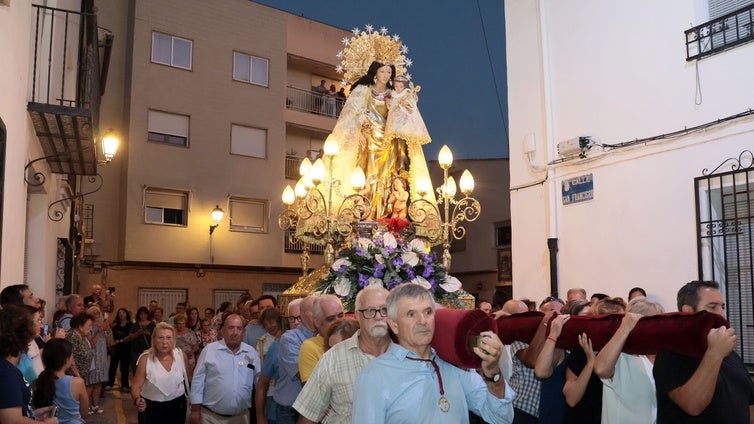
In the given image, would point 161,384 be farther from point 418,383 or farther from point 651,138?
point 651,138

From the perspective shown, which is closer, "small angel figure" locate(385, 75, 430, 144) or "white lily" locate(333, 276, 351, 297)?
"white lily" locate(333, 276, 351, 297)

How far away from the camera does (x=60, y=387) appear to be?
5.59m

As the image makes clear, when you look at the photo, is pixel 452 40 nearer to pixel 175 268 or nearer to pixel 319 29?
pixel 319 29

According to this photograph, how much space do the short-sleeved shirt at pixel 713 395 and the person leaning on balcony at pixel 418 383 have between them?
3.01ft

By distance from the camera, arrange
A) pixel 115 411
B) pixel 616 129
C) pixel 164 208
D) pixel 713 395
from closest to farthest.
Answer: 1. pixel 713 395
2. pixel 616 129
3. pixel 115 411
4. pixel 164 208

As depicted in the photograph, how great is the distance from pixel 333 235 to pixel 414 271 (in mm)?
2063

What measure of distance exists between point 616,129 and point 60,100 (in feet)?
22.0

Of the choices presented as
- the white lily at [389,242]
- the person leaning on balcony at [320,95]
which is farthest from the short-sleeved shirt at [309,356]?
the person leaning on balcony at [320,95]

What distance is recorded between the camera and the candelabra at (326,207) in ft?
28.7

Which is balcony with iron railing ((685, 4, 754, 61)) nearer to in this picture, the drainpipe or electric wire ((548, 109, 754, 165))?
electric wire ((548, 109, 754, 165))

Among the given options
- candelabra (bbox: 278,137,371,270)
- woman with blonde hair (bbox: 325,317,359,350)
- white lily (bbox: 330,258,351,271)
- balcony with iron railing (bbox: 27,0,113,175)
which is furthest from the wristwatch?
balcony with iron railing (bbox: 27,0,113,175)

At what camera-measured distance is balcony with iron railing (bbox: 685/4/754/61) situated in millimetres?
7949

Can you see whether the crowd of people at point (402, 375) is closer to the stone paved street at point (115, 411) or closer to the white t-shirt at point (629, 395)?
the white t-shirt at point (629, 395)

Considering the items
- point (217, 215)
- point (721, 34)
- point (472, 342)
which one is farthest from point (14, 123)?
point (217, 215)
